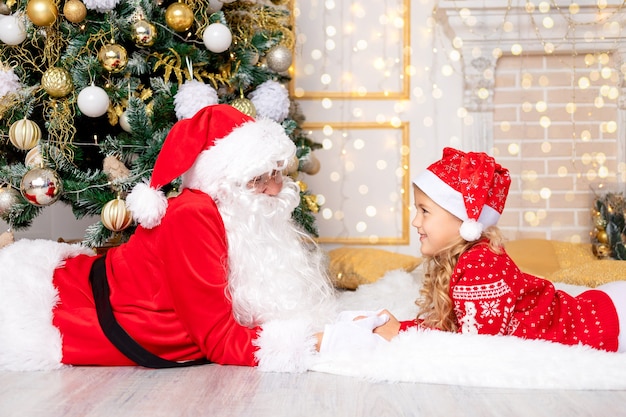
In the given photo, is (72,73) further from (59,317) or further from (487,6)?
(487,6)

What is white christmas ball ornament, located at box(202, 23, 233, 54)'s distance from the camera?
7.96 ft

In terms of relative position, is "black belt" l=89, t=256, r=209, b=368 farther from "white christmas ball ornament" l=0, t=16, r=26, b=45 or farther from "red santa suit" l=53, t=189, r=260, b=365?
"white christmas ball ornament" l=0, t=16, r=26, b=45

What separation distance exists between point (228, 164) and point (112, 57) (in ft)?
2.47

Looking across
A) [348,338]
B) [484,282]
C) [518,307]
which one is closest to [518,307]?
[518,307]

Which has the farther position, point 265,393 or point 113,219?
point 113,219

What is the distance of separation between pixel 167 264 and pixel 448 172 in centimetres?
78

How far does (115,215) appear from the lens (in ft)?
7.33

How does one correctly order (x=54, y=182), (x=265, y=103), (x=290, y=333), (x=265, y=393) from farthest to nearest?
(x=265, y=103) < (x=54, y=182) < (x=290, y=333) < (x=265, y=393)

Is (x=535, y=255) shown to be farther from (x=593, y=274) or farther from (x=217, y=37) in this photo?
(x=217, y=37)

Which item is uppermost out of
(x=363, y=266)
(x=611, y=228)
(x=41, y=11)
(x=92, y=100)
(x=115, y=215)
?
(x=41, y=11)

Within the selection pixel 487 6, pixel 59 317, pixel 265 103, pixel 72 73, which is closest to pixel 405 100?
pixel 487 6

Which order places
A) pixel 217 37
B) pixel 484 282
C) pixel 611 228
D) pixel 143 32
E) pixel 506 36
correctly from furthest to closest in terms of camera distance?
pixel 506 36 < pixel 611 228 < pixel 217 37 < pixel 143 32 < pixel 484 282

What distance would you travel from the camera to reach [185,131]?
182 cm

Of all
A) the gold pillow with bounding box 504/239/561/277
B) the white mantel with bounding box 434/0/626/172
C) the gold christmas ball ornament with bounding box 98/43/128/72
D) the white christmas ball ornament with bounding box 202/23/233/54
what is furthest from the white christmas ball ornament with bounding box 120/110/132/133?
the white mantel with bounding box 434/0/626/172
